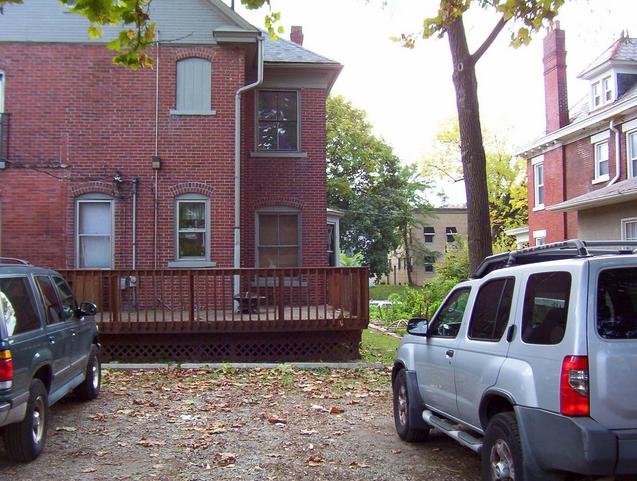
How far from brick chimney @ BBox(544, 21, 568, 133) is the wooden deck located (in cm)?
1598

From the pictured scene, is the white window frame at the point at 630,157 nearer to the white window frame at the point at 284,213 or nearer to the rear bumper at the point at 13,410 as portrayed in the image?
the white window frame at the point at 284,213

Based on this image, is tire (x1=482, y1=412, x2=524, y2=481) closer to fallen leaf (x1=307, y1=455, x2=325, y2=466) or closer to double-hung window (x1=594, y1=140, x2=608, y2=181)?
fallen leaf (x1=307, y1=455, x2=325, y2=466)

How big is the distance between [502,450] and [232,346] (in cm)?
788

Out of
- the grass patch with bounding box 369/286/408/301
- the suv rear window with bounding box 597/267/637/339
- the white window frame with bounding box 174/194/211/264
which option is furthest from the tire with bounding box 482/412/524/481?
the grass patch with bounding box 369/286/408/301

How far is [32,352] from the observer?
5602 mm

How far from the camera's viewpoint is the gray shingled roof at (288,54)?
15547 mm

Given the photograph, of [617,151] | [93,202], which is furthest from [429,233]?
[93,202]

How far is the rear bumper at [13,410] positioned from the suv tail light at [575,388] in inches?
162

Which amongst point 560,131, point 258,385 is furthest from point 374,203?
point 258,385

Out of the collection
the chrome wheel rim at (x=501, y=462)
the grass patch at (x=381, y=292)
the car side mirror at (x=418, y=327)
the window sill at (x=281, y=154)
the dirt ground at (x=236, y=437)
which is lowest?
the grass patch at (x=381, y=292)

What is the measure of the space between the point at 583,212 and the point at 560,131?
6.24 metres

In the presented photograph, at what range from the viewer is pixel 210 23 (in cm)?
1393

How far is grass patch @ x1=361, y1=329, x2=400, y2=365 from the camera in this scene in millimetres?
11848

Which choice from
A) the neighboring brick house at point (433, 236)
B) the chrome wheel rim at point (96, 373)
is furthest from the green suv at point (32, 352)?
the neighboring brick house at point (433, 236)
